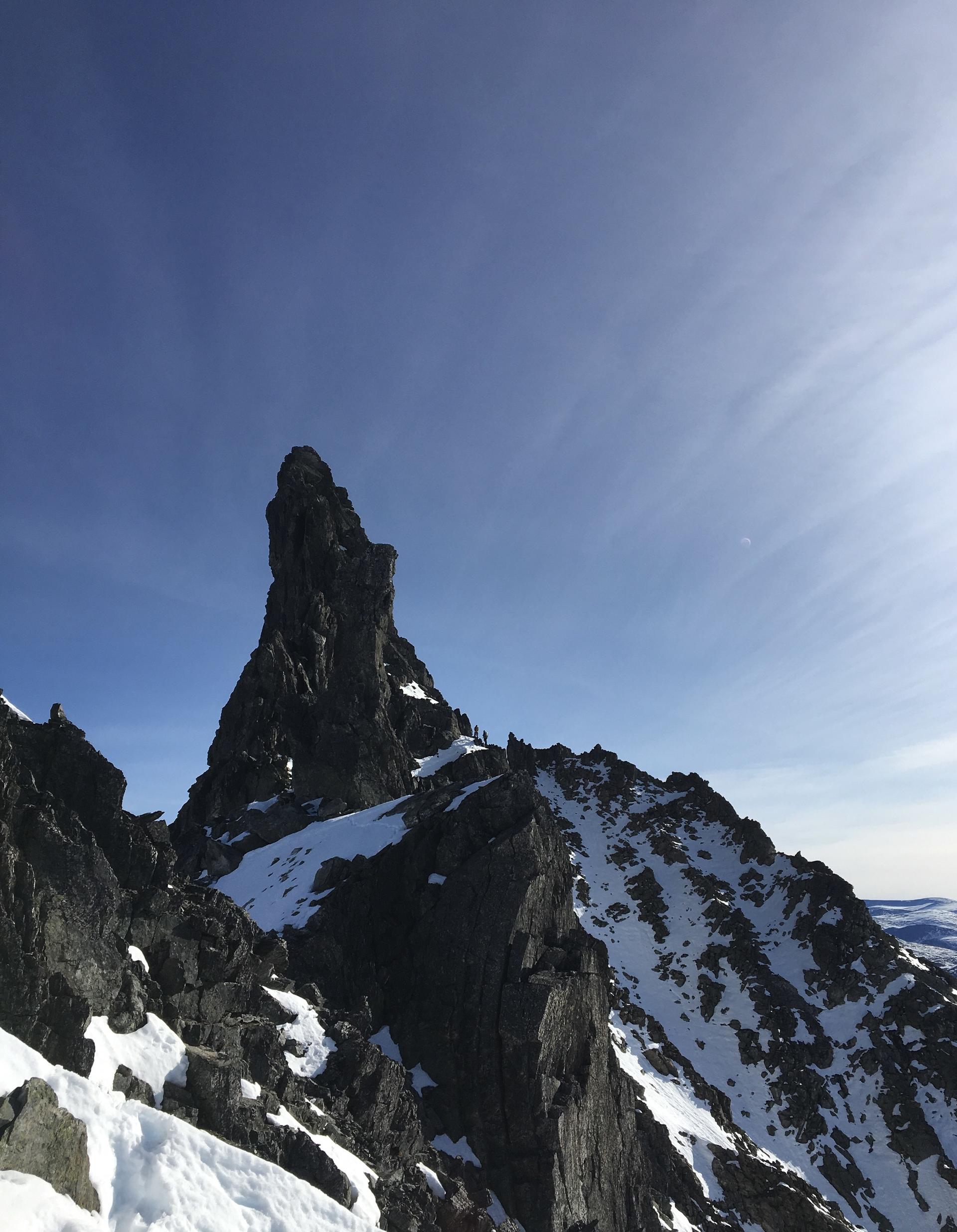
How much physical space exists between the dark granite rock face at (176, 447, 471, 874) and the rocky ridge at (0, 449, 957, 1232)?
1.45ft

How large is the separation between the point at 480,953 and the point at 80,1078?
22.1 m

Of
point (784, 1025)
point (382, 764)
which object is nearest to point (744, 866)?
point (784, 1025)

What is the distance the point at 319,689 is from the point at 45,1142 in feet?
258

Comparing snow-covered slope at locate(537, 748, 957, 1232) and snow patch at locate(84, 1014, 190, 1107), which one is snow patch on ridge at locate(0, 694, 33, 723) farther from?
snow-covered slope at locate(537, 748, 957, 1232)

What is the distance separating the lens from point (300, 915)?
41.1 m

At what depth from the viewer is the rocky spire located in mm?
75688

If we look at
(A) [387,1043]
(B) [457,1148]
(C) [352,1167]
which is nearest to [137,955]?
(C) [352,1167]

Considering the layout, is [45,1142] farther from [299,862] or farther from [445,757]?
[445,757]

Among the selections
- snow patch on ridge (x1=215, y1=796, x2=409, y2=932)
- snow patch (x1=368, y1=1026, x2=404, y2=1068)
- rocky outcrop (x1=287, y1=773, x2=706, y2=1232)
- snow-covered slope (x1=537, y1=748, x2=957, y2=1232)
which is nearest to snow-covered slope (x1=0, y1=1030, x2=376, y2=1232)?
rocky outcrop (x1=287, y1=773, x2=706, y2=1232)

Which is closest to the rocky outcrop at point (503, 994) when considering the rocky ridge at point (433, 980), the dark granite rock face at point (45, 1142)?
the rocky ridge at point (433, 980)

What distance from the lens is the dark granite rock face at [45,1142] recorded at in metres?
12.3

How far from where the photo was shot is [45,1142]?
1304 centimetres

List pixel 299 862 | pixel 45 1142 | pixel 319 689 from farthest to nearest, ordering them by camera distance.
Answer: pixel 319 689 < pixel 299 862 < pixel 45 1142

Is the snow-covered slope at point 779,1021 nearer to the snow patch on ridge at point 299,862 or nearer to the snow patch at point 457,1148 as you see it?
the snow patch at point 457,1148
